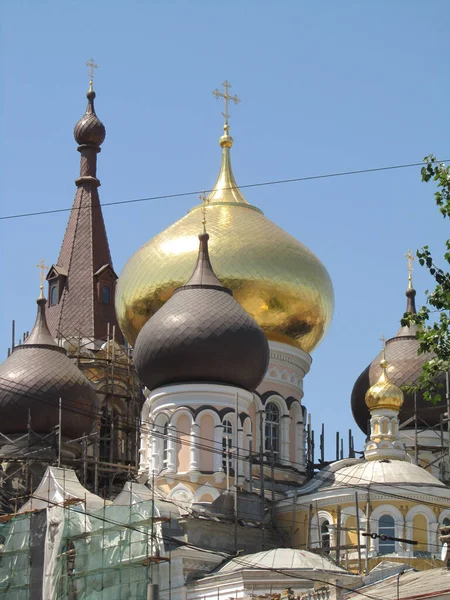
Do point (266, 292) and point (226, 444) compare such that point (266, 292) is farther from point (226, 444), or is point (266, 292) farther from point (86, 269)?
point (86, 269)

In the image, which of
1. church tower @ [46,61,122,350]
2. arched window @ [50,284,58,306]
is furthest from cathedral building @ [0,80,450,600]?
arched window @ [50,284,58,306]

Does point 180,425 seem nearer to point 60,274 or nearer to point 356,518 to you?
point 356,518

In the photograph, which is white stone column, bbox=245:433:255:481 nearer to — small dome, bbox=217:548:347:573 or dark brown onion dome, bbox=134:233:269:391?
dark brown onion dome, bbox=134:233:269:391

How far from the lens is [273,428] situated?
37469 mm

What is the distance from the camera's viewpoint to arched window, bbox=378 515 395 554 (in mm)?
32094

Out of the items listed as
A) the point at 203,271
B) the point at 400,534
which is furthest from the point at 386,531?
the point at 203,271

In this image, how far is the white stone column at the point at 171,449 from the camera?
33781mm

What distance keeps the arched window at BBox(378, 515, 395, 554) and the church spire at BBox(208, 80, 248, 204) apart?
11080mm

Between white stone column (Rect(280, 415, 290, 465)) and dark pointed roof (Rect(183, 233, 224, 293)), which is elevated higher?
dark pointed roof (Rect(183, 233, 224, 293))

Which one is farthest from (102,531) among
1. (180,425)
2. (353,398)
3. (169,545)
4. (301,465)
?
(353,398)

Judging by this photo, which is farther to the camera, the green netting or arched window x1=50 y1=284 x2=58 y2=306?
arched window x1=50 y1=284 x2=58 y2=306

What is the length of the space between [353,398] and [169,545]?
35.0ft

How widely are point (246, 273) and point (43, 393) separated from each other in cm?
589

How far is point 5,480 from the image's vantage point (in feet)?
116
